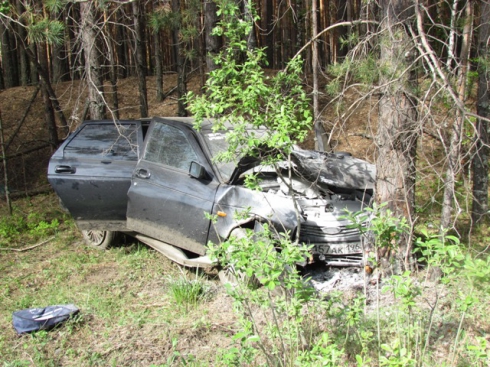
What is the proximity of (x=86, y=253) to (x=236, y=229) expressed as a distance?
288 cm

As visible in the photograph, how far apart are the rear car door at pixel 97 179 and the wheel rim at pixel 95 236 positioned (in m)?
0.50

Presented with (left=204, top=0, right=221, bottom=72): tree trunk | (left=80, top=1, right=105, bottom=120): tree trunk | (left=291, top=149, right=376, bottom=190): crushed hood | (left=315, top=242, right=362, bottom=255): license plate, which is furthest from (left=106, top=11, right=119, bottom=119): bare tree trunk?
(left=315, top=242, right=362, bottom=255): license plate

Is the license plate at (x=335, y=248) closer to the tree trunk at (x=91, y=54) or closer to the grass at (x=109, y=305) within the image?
the grass at (x=109, y=305)

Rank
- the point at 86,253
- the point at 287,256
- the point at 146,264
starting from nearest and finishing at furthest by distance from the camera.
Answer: the point at 287,256, the point at 146,264, the point at 86,253

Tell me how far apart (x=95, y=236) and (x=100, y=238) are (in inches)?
5.2

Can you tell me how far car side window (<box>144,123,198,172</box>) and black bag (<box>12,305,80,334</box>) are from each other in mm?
2092

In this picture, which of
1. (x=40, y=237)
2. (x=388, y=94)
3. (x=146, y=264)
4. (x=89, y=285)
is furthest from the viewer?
(x=40, y=237)

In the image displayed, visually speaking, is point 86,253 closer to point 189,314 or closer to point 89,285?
point 89,285

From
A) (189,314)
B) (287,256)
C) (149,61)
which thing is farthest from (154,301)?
(149,61)

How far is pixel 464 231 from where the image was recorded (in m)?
7.60

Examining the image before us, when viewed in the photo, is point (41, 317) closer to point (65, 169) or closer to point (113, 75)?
point (65, 169)

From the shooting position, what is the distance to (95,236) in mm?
7391

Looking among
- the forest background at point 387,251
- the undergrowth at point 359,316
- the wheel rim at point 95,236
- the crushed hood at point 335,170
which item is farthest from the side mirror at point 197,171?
the wheel rim at point 95,236

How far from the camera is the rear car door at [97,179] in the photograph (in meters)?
6.62
